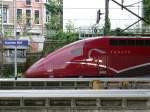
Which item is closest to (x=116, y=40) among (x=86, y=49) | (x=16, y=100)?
(x=86, y=49)

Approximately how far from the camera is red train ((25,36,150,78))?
35188 millimetres

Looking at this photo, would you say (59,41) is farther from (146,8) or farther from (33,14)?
(33,14)

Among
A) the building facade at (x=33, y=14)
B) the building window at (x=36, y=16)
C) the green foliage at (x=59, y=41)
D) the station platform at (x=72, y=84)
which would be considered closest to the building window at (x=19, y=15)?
the building facade at (x=33, y=14)

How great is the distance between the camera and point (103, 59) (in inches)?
1390

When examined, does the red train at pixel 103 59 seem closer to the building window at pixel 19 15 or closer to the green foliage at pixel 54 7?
the building window at pixel 19 15

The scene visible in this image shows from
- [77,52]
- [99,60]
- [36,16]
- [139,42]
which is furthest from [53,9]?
[99,60]

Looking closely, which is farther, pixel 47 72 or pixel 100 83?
pixel 47 72

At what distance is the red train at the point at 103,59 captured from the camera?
3519 cm

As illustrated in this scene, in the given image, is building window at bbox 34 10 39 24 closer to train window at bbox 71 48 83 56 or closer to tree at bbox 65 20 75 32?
tree at bbox 65 20 75 32

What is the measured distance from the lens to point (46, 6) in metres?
90.9

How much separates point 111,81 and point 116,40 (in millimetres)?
6257

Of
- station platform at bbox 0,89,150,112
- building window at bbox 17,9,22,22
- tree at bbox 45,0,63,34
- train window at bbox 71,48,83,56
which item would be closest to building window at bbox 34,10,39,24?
tree at bbox 45,0,63,34

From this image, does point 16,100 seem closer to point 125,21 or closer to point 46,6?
point 125,21

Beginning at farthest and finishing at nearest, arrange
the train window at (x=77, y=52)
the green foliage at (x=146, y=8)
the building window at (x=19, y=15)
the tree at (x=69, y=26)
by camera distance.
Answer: the building window at (x=19, y=15) < the tree at (x=69, y=26) < the green foliage at (x=146, y=8) < the train window at (x=77, y=52)
